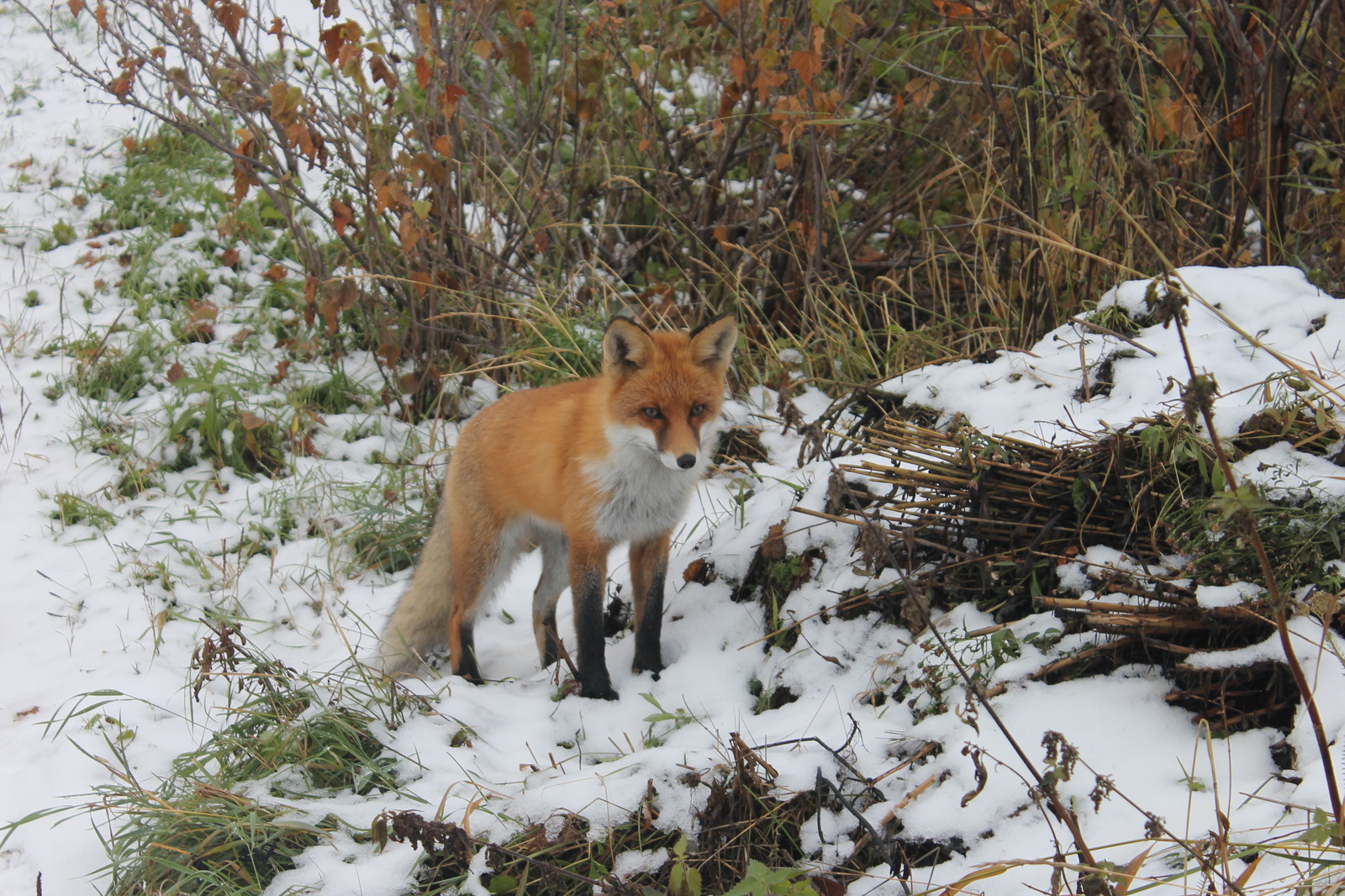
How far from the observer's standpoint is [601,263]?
4719 millimetres

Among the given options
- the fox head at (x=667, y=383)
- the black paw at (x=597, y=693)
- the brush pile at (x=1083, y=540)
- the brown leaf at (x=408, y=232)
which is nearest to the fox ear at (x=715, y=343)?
the fox head at (x=667, y=383)

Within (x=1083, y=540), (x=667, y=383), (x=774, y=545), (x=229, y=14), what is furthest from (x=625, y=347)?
(x=229, y=14)

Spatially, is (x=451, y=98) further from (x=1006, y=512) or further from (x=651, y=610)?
(x=1006, y=512)

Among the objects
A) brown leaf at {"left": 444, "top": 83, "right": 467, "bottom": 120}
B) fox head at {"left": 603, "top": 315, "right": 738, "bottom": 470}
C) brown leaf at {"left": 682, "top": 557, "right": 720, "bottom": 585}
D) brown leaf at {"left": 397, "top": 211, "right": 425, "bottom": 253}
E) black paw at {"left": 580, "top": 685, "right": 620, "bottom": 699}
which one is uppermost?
brown leaf at {"left": 444, "top": 83, "right": 467, "bottom": 120}

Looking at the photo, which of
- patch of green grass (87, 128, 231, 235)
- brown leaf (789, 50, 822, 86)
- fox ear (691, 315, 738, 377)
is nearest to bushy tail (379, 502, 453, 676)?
fox ear (691, 315, 738, 377)

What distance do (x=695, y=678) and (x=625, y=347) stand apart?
3.21 feet

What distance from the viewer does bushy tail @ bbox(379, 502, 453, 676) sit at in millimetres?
3113

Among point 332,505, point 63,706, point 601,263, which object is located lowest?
point 63,706

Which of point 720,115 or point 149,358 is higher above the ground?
point 720,115

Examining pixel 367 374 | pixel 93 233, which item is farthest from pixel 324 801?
pixel 93 233

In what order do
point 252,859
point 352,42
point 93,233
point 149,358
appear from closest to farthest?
point 252,859 < point 352,42 < point 149,358 < point 93,233

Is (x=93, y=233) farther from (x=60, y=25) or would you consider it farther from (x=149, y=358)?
(x=60, y=25)

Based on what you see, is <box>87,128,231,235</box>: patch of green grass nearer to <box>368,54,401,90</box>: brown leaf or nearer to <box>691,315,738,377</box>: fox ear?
<box>368,54,401,90</box>: brown leaf

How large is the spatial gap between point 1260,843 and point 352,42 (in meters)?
3.62
